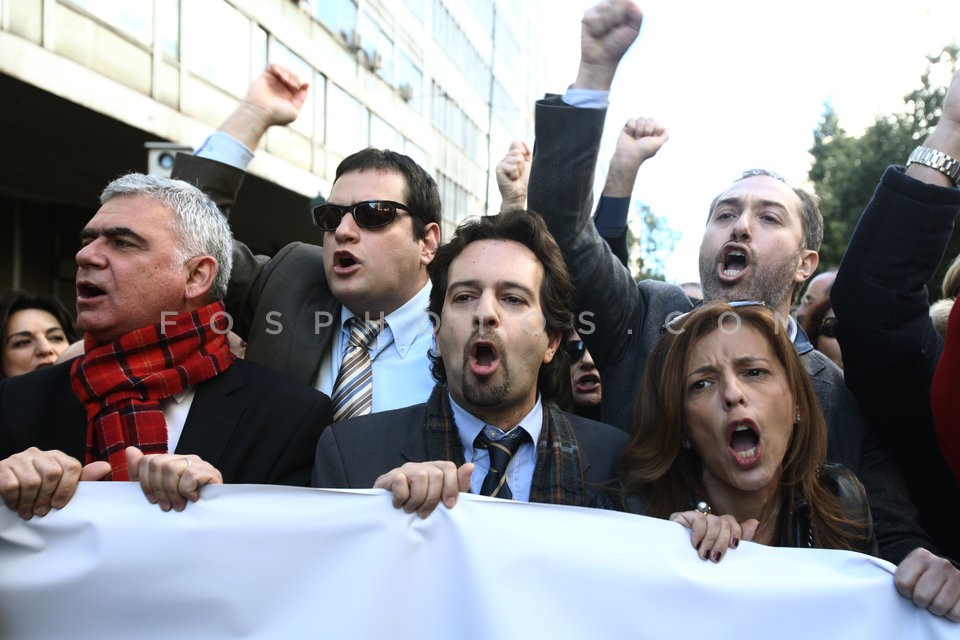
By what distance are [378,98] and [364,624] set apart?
2439 centimetres

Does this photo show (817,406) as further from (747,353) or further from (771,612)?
(771,612)

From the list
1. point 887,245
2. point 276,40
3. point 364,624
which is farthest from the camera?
point 276,40

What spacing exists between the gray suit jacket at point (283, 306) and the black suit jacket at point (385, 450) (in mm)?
569

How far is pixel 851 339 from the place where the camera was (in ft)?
8.39

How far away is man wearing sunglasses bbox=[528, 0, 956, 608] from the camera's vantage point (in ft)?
8.94

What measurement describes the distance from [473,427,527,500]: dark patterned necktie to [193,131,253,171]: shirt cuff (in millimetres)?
1787

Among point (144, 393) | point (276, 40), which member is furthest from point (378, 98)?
point (144, 393)

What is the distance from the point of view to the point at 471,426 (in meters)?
2.71

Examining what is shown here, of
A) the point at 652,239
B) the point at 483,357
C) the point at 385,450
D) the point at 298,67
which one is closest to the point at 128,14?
the point at 298,67

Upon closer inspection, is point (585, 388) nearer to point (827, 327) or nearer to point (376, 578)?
point (827, 327)

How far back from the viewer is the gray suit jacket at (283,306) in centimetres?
317

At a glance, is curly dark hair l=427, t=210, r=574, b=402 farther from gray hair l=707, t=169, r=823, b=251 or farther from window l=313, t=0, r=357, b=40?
window l=313, t=0, r=357, b=40

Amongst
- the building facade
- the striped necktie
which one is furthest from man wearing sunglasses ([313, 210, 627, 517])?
the building facade

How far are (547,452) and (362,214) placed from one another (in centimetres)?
123
